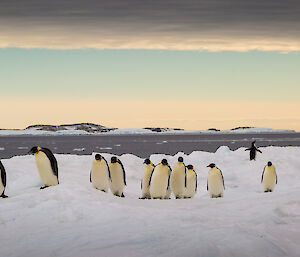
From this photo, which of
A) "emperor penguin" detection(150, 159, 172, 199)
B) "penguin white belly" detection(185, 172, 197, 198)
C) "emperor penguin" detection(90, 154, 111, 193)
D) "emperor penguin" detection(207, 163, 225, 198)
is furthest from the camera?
"emperor penguin" detection(207, 163, 225, 198)

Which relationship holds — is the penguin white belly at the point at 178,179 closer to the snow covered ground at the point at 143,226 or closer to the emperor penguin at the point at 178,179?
the emperor penguin at the point at 178,179

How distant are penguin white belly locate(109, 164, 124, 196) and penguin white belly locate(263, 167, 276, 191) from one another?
266 inches

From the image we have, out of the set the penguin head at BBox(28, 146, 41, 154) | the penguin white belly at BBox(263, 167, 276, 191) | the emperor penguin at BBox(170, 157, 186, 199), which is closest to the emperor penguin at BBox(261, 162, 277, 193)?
the penguin white belly at BBox(263, 167, 276, 191)

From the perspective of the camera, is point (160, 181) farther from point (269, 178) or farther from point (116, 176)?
point (269, 178)

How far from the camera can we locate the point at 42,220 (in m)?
8.87

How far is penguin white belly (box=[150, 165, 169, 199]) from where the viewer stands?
13195 mm

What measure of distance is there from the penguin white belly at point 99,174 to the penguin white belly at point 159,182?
54.0 inches

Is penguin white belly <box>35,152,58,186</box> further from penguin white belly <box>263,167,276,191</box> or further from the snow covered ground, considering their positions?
penguin white belly <box>263,167,276,191</box>

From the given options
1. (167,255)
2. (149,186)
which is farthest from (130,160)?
(167,255)

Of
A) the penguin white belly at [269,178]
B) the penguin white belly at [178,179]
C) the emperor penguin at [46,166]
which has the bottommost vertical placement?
the penguin white belly at [269,178]

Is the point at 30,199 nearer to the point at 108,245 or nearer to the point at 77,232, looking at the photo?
the point at 77,232

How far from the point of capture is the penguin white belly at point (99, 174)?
44.5 feet

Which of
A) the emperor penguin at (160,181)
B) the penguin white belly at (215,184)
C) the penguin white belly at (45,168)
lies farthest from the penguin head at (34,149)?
the penguin white belly at (215,184)

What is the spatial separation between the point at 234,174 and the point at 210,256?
648 inches
